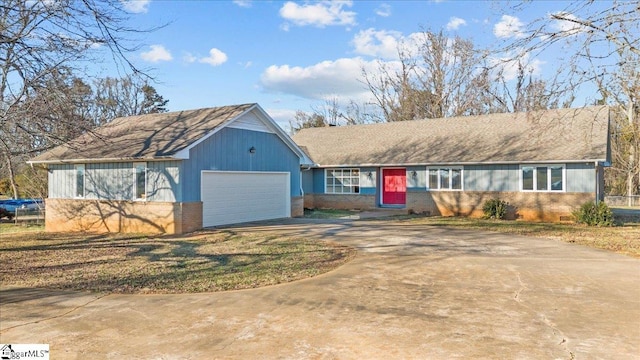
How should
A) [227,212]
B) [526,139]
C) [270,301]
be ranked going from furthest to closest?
[526,139]
[227,212]
[270,301]

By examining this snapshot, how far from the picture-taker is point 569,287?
7.75 meters

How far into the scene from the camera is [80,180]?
18031 mm

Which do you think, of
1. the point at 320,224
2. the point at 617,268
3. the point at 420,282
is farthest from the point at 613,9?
the point at 320,224

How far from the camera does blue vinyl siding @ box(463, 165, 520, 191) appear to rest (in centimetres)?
2017

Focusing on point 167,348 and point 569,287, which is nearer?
point 167,348

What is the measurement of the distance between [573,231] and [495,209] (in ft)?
14.8

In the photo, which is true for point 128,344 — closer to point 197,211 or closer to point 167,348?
point 167,348

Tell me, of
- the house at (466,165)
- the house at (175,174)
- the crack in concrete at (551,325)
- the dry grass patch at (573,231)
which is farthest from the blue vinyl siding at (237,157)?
the crack in concrete at (551,325)

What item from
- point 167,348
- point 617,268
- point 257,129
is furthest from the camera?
point 257,129

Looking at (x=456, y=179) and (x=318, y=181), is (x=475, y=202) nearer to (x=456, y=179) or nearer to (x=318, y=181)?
(x=456, y=179)

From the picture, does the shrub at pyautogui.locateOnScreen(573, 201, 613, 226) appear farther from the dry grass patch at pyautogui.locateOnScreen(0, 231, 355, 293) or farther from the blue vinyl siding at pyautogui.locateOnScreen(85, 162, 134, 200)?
the blue vinyl siding at pyautogui.locateOnScreen(85, 162, 134, 200)

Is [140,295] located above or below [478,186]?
below

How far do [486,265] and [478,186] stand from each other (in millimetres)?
12163

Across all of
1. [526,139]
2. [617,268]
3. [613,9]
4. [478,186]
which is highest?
[613,9]
